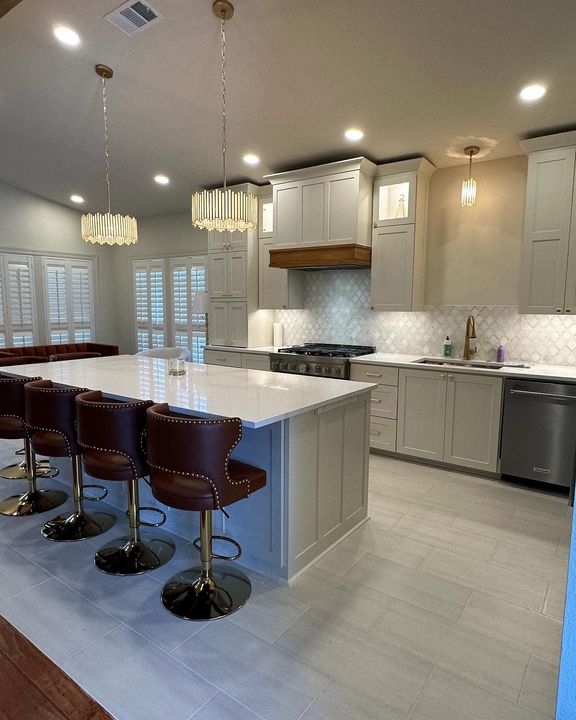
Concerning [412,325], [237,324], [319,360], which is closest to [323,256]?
[319,360]

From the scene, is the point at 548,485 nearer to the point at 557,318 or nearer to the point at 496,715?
the point at 557,318

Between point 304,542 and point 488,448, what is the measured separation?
2.06 m

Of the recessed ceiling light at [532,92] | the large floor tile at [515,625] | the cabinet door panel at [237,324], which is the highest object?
the recessed ceiling light at [532,92]

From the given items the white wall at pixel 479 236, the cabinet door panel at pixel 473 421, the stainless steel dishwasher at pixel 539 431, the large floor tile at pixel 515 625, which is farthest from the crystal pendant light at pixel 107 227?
the large floor tile at pixel 515 625

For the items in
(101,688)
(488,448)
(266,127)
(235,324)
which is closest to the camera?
(101,688)

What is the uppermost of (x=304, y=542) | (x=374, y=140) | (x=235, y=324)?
(x=374, y=140)

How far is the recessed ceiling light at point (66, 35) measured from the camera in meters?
3.18

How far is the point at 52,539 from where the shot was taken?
272 cm

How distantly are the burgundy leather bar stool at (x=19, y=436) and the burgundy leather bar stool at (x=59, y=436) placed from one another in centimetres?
18

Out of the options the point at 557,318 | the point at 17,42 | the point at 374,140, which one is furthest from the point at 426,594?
the point at 17,42

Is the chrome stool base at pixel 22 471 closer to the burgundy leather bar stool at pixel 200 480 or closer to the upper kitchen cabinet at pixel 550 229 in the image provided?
the burgundy leather bar stool at pixel 200 480

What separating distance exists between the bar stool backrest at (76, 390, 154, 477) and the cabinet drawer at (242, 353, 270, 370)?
2.84 metres

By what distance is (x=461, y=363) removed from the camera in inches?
164

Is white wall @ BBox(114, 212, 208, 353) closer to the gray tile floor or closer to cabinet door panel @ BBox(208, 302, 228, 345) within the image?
cabinet door panel @ BBox(208, 302, 228, 345)
